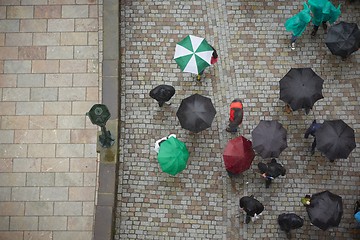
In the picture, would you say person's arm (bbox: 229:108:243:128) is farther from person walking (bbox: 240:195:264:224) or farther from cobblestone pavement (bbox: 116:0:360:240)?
person walking (bbox: 240:195:264:224)

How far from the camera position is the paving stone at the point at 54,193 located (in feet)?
48.2

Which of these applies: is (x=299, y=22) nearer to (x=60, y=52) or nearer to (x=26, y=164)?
(x=60, y=52)

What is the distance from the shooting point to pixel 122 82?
1531 centimetres

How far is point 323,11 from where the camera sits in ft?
47.5

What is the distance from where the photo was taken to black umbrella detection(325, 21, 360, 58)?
1438 centimetres

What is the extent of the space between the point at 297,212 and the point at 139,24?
6.97 m

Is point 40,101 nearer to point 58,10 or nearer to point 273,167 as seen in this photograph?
point 58,10

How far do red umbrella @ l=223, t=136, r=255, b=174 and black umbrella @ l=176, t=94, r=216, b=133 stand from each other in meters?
0.83

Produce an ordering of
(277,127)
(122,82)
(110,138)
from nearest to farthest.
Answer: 1. (277,127)
2. (110,138)
3. (122,82)

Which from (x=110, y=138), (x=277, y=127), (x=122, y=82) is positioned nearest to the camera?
(x=277, y=127)

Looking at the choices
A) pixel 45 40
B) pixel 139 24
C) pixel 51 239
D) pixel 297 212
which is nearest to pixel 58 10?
pixel 45 40

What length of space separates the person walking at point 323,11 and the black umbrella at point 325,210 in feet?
16.0

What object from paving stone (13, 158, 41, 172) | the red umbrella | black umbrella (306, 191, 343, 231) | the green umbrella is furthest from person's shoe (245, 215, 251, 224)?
paving stone (13, 158, 41, 172)

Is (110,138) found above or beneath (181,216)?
above
